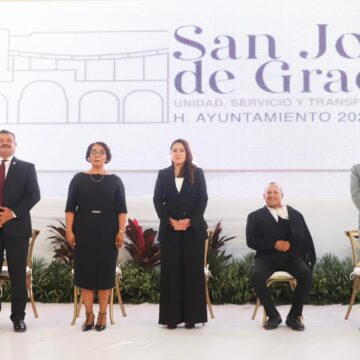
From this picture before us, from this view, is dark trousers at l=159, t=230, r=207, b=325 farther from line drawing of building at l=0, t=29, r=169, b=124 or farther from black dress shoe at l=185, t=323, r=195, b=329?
line drawing of building at l=0, t=29, r=169, b=124

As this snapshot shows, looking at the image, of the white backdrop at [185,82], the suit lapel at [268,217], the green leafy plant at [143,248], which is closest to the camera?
the suit lapel at [268,217]

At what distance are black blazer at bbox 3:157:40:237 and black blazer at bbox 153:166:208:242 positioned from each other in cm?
94

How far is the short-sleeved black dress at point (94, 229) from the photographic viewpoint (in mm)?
4477

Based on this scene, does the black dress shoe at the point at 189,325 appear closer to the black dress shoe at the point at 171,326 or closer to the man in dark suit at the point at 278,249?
the black dress shoe at the point at 171,326

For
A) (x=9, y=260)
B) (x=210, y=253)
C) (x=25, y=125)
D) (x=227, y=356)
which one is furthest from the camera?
(x=25, y=125)

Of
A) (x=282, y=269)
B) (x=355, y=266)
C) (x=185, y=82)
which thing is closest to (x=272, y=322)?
(x=282, y=269)

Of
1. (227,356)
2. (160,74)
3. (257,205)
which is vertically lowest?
(227,356)

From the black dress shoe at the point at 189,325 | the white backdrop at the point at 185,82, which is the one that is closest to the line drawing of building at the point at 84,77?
the white backdrop at the point at 185,82

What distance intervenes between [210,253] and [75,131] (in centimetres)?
189

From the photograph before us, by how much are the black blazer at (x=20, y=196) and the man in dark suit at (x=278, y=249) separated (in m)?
1.70

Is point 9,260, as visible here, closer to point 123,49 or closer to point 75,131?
point 75,131

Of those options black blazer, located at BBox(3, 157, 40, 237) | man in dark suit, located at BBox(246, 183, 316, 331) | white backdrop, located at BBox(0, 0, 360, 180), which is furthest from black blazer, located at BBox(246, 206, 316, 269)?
black blazer, located at BBox(3, 157, 40, 237)

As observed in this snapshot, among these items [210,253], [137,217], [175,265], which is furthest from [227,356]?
[137,217]

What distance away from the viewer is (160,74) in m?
6.33
